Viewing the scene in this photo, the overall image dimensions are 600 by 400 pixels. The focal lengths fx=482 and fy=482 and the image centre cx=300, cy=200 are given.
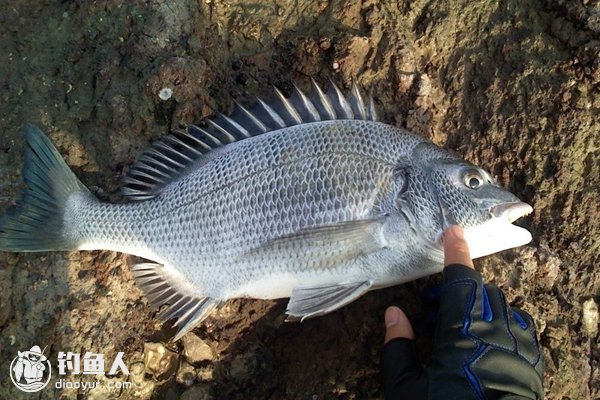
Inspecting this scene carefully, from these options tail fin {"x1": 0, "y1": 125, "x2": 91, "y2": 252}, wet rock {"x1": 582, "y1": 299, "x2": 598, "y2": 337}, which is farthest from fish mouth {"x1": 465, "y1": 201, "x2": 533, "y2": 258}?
tail fin {"x1": 0, "y1": 125, "x2": 91, "y2": 252}

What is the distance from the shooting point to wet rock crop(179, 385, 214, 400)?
274cm

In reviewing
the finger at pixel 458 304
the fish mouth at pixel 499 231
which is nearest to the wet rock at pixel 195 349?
the finger at pixel 458 304

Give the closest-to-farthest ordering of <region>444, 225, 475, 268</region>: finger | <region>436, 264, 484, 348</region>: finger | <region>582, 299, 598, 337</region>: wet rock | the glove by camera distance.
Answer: the glove
<region>436, 264, 484, 348</region>: finger
<region>444, 225, 475, 268</region>: finger
<region>582, 299, 598, 337</region>: wet rock

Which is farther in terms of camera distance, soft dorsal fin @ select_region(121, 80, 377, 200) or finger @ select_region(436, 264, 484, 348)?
soft dorsal fin @ select_region(121, 80, 377, 200)

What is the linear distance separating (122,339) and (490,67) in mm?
2808

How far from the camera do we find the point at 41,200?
281cm

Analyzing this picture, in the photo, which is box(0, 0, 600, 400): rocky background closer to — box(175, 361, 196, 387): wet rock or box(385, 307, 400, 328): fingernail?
box(175, 361, 196, 387): wet rock

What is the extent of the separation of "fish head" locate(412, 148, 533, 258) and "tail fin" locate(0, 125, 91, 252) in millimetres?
2033

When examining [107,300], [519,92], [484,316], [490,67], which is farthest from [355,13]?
[107,300]

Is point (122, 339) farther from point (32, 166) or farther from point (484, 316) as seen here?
point (484, 316)

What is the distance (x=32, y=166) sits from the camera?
111 inches

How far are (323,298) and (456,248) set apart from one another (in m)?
0.71

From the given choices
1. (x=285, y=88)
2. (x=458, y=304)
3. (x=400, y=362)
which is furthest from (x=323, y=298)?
(x=285, y=88)

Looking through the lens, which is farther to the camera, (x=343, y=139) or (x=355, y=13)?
(x=355, y=13)
